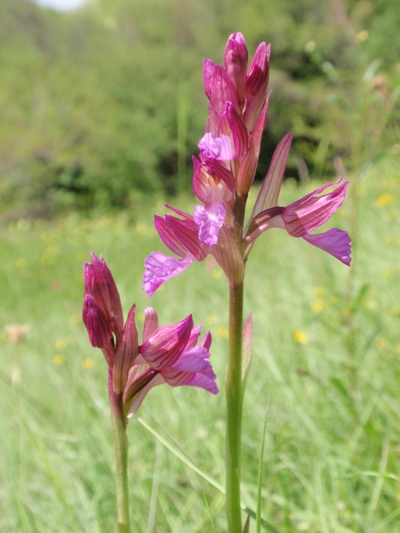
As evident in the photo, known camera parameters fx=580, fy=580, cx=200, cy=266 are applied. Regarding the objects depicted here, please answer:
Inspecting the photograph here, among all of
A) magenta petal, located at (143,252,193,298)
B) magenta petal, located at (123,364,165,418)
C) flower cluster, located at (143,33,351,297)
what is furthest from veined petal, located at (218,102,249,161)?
magenta petal, located at (123,364,165,418)

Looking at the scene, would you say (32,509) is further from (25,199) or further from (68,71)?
(68,71)

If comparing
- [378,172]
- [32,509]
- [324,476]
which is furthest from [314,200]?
[378,172]

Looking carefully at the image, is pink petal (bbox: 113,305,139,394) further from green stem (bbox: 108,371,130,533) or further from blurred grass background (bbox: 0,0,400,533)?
blurred grass background (bbox: 0,0,400,533)

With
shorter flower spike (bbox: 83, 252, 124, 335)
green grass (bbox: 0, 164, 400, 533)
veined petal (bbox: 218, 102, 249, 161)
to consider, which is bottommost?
green grass (bbox: 0, 164, 400, 533)

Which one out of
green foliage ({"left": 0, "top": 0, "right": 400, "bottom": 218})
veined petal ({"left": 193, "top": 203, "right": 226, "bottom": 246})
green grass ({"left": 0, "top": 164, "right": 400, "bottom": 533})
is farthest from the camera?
green foliage ({"left": 0, "top": 0, "right": 400, "bottom": 218})

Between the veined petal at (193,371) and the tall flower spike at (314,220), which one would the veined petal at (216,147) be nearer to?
the tall flower spike at (314,220)

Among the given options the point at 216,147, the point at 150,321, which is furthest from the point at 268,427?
the point at 216,147

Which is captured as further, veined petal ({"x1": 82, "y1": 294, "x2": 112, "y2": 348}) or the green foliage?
the green foliage
